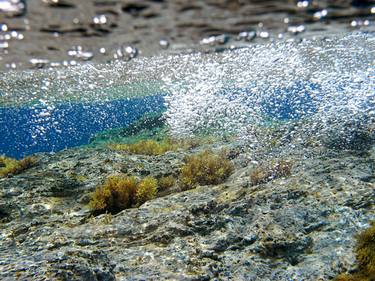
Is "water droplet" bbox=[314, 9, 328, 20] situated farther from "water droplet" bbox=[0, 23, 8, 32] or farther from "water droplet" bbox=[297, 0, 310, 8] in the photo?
"water droplet" bbox=[0, 23, 8, 32]

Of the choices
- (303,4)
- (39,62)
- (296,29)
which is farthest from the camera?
(39,62)

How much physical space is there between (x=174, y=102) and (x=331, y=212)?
2652 cm

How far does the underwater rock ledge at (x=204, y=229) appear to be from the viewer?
5438mm

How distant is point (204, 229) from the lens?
695 cm

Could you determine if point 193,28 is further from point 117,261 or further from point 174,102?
point 174,102

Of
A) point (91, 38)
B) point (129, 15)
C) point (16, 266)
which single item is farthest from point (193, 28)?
point (16, 266)

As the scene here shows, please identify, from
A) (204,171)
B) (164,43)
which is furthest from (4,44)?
(204,171)

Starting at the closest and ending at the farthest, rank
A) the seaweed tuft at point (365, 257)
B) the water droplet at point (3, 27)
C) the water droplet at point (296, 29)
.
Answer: the seaweed tuft at point (365, 257) < the water droplet at point (3, 27) < the water droplet at point (296, 29)

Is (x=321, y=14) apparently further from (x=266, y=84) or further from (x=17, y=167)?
(x=266, y=84)

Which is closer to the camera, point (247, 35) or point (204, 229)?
point (204, 229)

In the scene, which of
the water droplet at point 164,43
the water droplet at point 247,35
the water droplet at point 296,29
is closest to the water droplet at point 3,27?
the water droplet at point 164,43

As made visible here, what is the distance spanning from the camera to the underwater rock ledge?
544cm

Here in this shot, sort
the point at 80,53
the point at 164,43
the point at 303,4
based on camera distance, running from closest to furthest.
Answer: the point at 303,4
the point at 164,43
the point at 80,53

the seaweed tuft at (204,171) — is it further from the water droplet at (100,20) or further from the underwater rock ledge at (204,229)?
the water droplet at (100,20)
